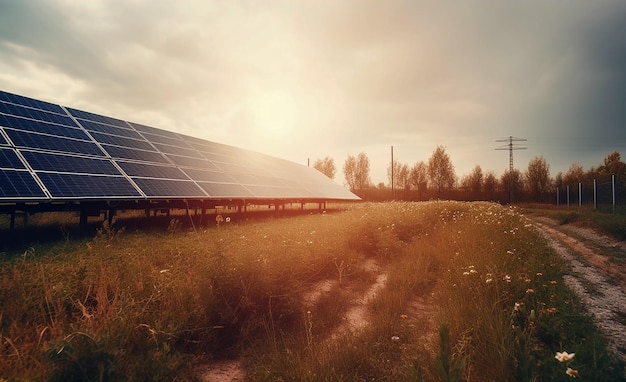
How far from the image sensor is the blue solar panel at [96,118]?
16203 mm

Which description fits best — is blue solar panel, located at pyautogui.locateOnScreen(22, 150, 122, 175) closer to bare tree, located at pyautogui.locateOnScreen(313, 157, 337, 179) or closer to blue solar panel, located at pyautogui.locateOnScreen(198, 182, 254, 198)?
blue solar panel, located at pyautogui.locateOnScreen(198, 182, 254, 198)

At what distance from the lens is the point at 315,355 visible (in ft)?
12.7

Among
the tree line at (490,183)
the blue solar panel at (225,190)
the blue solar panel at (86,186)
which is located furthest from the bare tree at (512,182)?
the blue solar panel at (86,186)

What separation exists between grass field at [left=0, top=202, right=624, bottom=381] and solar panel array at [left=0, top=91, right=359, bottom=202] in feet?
8.60

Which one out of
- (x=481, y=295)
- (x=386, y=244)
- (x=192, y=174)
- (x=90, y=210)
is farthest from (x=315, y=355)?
(x=192, y=174)

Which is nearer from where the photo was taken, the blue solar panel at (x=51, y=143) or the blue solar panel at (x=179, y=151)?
the blue solar panel at (x=51, y=143)

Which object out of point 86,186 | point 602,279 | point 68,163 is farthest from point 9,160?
point 602,279

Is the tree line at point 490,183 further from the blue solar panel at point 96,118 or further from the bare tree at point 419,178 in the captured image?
the blue solar panel at point 96,118

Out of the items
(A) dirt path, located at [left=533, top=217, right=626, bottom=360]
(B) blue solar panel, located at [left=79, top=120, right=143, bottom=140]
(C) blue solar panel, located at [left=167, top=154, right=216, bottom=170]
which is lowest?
(A) dirt path, located at [left=533, top=217, right=626, bottom=360]

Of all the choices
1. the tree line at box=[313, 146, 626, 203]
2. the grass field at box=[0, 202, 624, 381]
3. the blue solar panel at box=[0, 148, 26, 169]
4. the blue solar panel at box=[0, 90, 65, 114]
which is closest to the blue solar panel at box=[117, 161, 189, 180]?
the blue solar panel at box=[0, 148, 26, 169]

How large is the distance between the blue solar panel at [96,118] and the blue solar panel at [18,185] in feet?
27.4

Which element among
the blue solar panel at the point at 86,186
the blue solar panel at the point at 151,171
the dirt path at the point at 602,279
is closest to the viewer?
the dirt path at the point at 602,279

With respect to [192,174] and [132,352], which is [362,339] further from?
[192,174]

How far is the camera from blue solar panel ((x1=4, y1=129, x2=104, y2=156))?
36.7 feet
